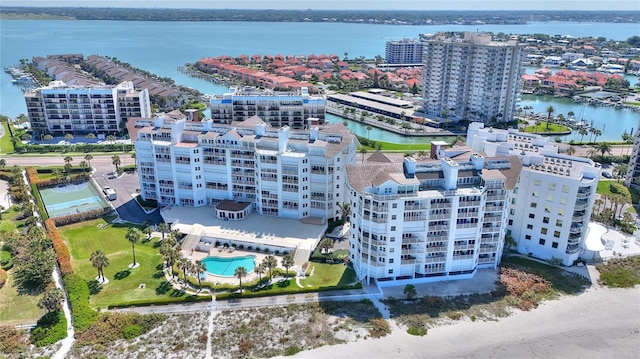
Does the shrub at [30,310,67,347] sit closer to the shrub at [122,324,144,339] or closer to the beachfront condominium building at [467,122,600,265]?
the shrub at [122,324,144,339]

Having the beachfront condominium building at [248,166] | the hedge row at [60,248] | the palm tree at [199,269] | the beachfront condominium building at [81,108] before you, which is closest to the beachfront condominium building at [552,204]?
the beachfront condominium building at [248,166]

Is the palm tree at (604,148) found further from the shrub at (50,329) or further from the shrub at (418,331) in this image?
the shrub at (50,329)

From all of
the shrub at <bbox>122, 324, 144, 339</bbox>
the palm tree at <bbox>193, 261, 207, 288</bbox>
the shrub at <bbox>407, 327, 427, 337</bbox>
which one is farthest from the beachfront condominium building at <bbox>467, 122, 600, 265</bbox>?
the shrub at <bbox>122, 324, 144, 339</bbox>

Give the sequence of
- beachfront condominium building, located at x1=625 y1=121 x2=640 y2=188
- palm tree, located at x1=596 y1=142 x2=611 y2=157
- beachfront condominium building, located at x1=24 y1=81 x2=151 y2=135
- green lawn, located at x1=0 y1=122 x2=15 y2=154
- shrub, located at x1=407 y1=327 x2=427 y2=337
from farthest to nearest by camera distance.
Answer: beachfront condominium building, located at x1=24 y1=81 x2=151 y2=135 → green lawn, located at x1=0 y1=122 x2=15 y2=154 → palm tree, located at x1=596 y1=142 x2=611 y2=157 → beachfront condominium building, located at x1=625 y1=121 x2=640 y2=188 → shrub, located at x1=407 y1=327 x2=427 y2=337

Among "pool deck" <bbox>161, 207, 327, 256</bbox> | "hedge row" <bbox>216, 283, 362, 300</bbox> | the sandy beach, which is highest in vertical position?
"pool deck" <bbox>161, 207, 327, 256</bbox>

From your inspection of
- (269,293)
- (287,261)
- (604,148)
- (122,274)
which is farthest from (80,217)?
(604,148)
